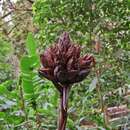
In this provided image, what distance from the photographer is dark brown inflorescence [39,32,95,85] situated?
2.40 feet

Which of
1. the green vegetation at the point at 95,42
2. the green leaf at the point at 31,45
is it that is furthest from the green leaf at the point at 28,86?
the green vegetation at the point at 95,42

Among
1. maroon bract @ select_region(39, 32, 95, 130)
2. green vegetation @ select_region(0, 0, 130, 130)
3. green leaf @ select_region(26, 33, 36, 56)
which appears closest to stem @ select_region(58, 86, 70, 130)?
maroon bract @ select_region(39, 32, 95, 130)

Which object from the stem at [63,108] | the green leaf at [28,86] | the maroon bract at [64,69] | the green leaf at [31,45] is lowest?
the stem at [63,108]

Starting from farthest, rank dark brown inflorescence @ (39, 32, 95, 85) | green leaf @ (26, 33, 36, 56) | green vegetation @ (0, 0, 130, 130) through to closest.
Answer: green vegetation @ (0, 0, 130, 130)
green leaf @ (26, 33, 36, 56)
dark brown inflorescence @ (39, 32, 95, 85)

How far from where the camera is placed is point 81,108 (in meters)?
2.42

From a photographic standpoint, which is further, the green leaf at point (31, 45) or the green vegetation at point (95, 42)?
the green vegetation at point (95, 42)

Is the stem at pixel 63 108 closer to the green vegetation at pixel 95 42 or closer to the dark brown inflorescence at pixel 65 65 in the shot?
the dark brown inflorescence at pixel 65 65

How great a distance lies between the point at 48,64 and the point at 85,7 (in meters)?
2.16

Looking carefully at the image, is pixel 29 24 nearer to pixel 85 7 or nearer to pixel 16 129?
pixel 85 7

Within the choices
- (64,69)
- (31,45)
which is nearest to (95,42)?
(31,45)

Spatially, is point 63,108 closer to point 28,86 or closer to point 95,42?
point 28,86

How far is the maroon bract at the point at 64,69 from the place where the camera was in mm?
→ 733

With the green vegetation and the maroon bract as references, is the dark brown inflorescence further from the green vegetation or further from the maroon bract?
the green vegetation

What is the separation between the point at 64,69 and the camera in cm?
74
